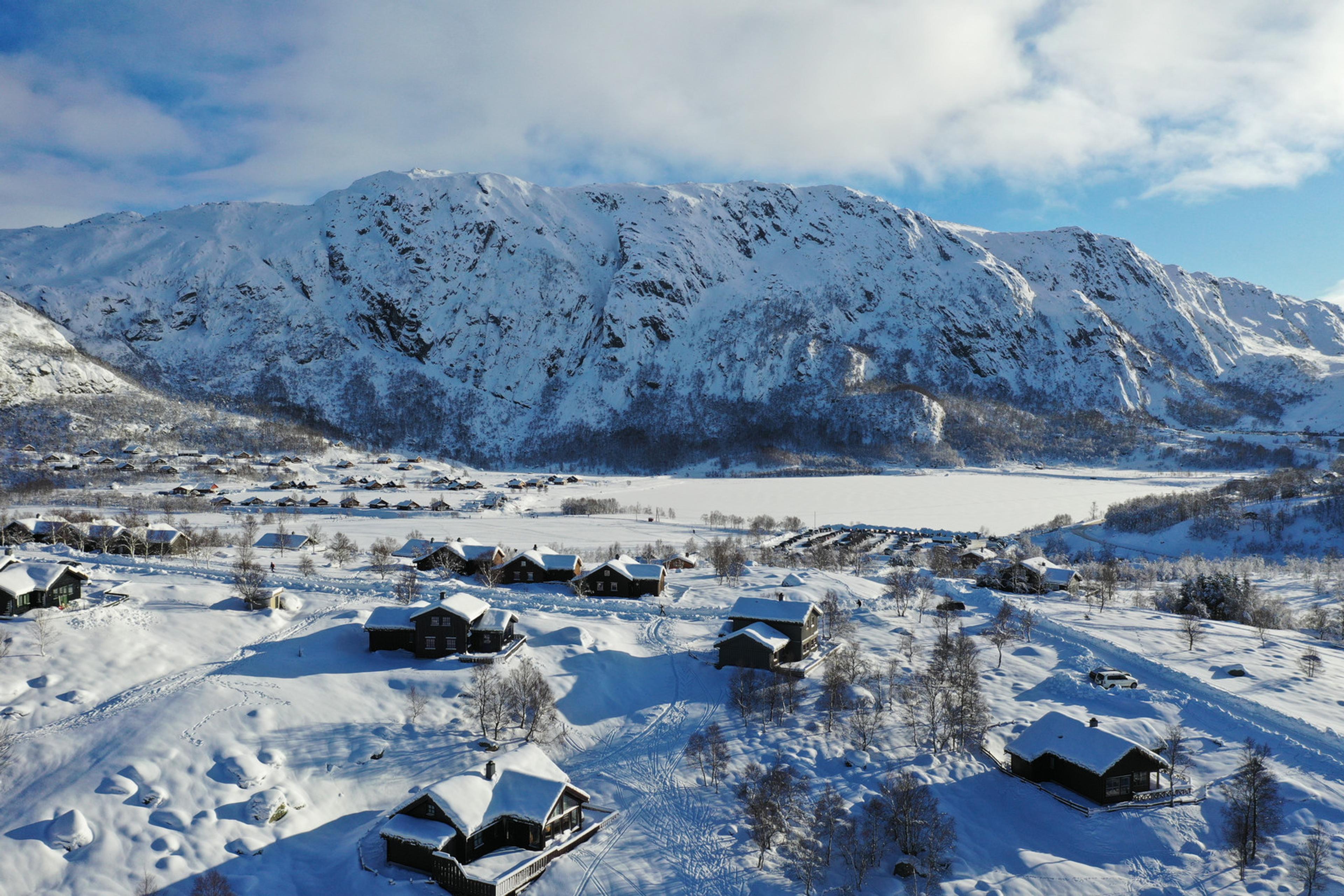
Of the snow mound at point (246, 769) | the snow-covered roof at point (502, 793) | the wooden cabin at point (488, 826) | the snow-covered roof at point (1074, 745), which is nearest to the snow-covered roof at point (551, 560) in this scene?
the snow mound at point (246, 769)

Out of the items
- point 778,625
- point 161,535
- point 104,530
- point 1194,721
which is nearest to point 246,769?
point 778,625

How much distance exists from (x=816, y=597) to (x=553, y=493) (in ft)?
303

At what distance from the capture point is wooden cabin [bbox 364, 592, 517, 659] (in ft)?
136

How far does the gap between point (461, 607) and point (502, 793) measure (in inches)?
637

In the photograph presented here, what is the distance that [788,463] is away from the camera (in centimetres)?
19300

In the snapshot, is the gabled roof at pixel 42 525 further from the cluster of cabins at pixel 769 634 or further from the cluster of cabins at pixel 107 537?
the cluster of cabins at pixel 769 634

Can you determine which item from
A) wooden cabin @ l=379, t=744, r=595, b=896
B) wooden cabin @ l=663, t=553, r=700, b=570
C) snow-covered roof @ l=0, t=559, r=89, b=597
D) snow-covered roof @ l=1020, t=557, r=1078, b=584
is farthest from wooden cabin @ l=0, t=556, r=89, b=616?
snow-covered roof @ l=1020, t=557, r=1078, b=584

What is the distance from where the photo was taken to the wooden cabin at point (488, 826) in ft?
80.2

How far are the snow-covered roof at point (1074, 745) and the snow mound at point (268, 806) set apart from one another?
29865mm

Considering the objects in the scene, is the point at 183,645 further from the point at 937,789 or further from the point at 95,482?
the point at 95,482

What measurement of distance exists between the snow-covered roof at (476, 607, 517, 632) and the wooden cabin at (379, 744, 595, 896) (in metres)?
14.2

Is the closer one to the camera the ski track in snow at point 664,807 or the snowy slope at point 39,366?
the ski track in snow at point 664,807

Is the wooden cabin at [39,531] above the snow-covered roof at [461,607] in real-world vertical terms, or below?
below

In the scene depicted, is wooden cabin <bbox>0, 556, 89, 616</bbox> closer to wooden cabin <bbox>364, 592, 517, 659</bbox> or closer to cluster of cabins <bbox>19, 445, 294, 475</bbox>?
wooden cabin <bbox>364, 592, 517, 659</bbox>
